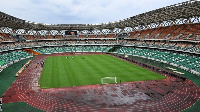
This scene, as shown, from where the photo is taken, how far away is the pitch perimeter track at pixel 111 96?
17953 mm

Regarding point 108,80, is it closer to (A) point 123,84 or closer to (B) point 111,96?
(A) point 123,84

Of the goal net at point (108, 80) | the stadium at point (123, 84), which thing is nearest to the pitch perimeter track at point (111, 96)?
the stadium at point (123, 84)

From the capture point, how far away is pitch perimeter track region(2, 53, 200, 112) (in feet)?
58.9

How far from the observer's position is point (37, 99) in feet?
65.7

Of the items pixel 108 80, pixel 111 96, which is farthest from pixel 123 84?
pixel 111 96

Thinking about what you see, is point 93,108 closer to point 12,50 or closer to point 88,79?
point 88,79

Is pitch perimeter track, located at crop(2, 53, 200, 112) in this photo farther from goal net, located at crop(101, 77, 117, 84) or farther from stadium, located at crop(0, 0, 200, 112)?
goal net, located at crop(101, 77, 117, 84)

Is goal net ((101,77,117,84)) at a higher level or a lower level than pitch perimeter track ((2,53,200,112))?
higher

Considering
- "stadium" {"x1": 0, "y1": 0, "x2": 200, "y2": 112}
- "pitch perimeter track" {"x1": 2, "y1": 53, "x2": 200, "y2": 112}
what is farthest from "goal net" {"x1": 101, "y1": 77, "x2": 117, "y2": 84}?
"pitch perimeter track" {"x1": 2, "y1": 53, "x2": 200, "y2": 112}

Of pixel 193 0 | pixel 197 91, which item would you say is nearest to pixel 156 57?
pixel 193 0

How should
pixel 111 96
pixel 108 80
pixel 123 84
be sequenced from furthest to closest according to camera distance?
pixel 108 80
pixel 123 84
pixel 111 96

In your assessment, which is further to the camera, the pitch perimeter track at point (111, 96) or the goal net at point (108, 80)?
the goal net at point (108, 80)

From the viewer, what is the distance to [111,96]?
21078 mm

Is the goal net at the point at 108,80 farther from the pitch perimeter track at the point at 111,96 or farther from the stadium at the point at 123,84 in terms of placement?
the pitch perimeter track at the point at 111,96
